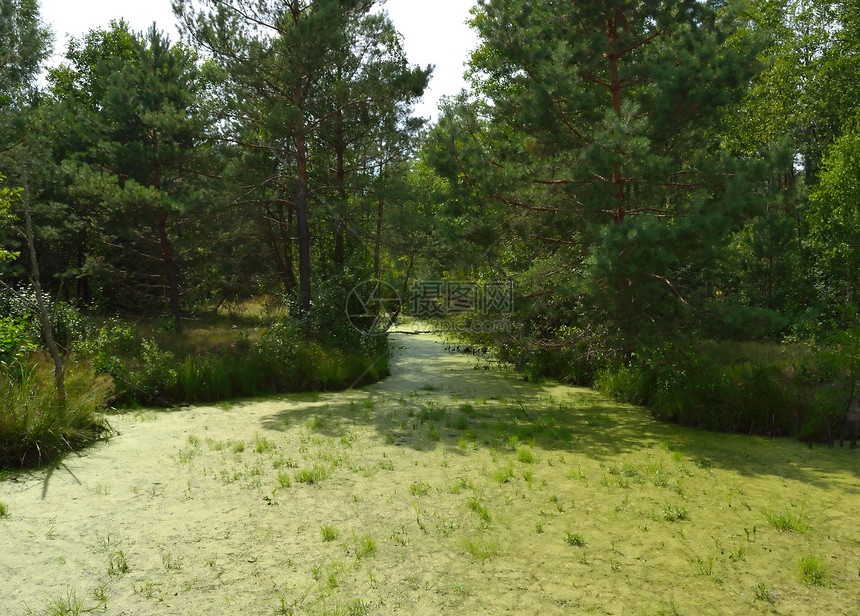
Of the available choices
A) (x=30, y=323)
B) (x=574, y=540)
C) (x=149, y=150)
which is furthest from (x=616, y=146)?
(x=149, y=150)

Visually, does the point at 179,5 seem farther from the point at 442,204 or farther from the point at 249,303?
the point at 249,303

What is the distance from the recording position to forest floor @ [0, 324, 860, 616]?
2.97 meters

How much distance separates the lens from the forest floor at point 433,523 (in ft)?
9.74

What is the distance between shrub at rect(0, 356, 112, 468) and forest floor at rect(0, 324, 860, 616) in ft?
0.82

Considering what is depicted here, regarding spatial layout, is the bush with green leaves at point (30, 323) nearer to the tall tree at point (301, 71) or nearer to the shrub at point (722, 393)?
the tall tree at point (301, 71)

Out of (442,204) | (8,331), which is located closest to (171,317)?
(8,331)

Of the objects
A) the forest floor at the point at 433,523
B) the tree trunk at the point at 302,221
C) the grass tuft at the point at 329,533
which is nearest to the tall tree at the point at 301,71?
the tree trunk at the point at 302,221

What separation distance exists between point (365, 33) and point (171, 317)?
9.75m

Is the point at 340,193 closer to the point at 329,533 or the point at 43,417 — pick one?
the point at 43,417

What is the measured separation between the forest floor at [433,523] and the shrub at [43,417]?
25cm

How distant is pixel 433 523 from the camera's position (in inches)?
154

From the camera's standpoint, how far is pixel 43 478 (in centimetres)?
481

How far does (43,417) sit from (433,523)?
410 centimetres

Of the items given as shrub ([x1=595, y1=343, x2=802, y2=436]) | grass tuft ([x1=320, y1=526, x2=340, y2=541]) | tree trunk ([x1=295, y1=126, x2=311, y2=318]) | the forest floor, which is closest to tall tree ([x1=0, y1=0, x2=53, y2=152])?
tree trunk ([x1=295, y1=126, x2=311, y2=318])
